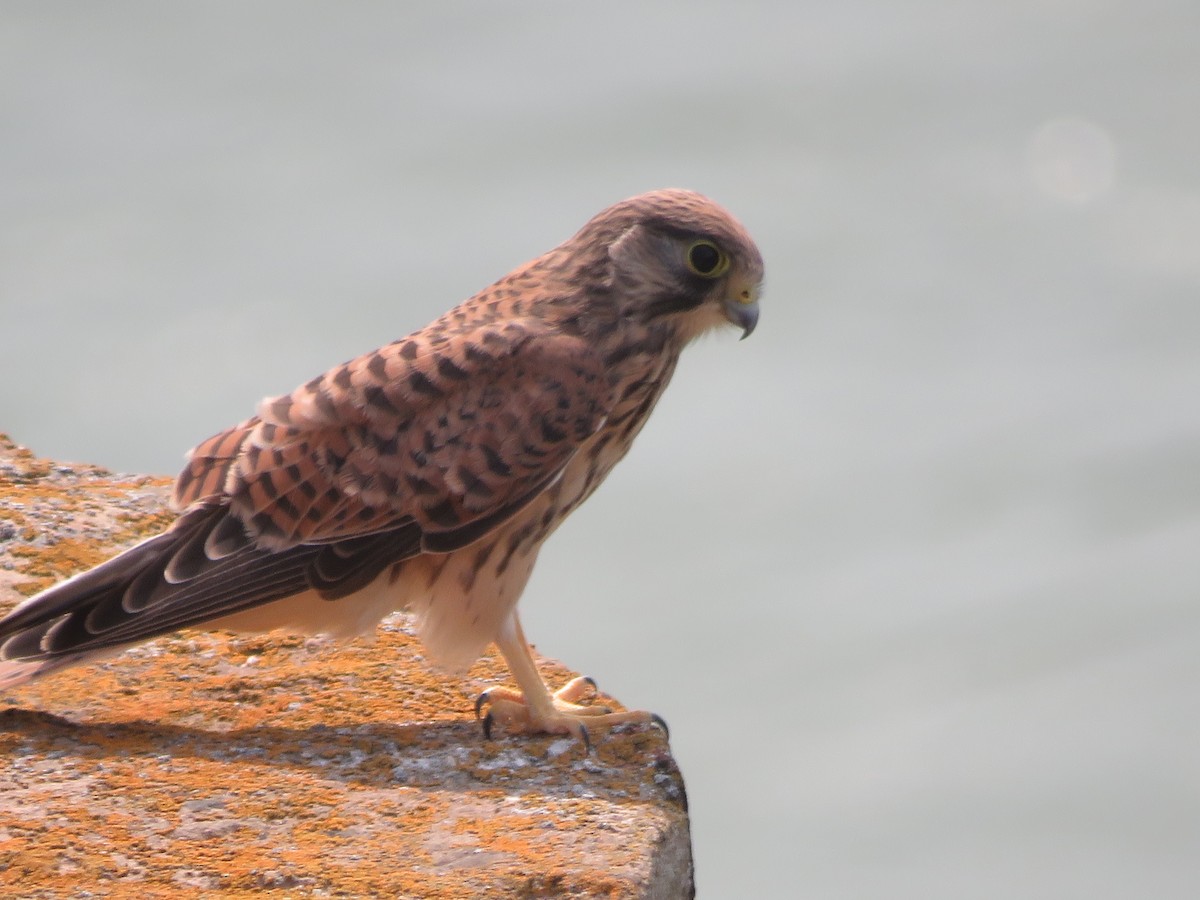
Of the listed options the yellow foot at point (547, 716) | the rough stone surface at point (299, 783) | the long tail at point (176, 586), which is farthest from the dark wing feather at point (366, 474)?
the yellow foot at point (547, 716)

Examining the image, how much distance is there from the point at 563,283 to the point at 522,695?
1028 millimetres

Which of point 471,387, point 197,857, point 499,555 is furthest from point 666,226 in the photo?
point 197,857

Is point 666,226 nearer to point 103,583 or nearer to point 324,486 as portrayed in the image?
point 324,486

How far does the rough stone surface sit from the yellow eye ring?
104 centimetres

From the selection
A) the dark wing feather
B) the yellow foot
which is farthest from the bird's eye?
the yellow foot

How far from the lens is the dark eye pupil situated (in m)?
4.02

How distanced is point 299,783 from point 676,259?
1554 mm

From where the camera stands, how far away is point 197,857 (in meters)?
2.94

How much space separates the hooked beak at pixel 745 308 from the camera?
407 centimetres

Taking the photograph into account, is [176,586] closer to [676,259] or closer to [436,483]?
[436,483]

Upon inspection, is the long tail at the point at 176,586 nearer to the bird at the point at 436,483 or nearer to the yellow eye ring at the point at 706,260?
the bird at the point at 436,483

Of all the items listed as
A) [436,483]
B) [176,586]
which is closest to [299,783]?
[176,586]

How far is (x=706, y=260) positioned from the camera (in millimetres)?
4031

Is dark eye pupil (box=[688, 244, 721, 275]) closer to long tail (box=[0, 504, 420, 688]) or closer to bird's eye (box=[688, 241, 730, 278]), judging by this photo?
bird's eye (box=[688, 241, 730, 278])
